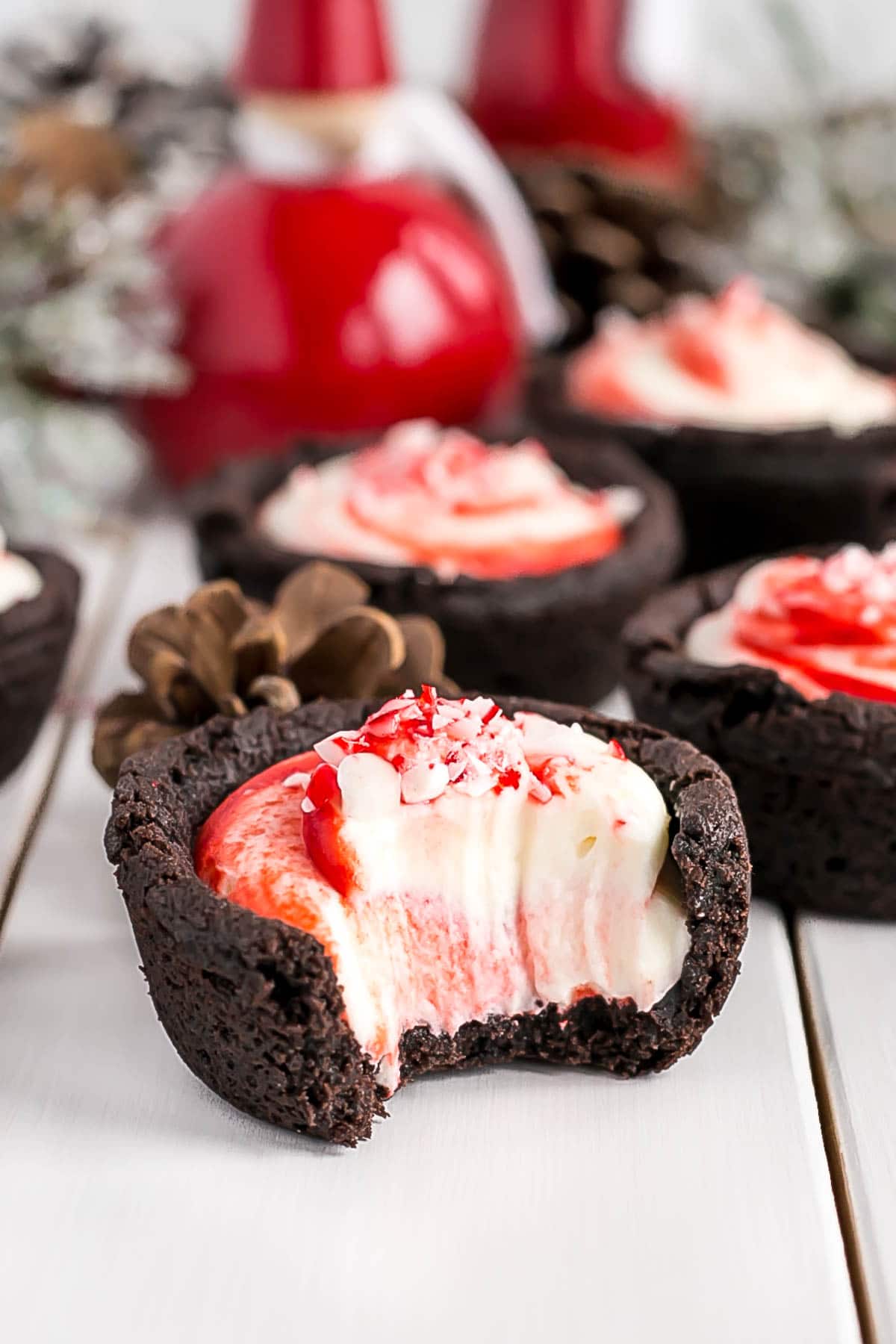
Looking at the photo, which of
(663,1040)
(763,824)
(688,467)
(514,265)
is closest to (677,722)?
(763,824)

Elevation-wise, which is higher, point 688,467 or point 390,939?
point 390,939

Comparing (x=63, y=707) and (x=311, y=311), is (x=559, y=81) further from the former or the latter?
(x=63, y=707)

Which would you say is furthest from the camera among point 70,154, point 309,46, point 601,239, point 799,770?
point 601,239


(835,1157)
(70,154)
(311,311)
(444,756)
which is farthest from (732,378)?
(835,1157)

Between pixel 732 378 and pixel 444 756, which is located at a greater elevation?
pixel 444 756

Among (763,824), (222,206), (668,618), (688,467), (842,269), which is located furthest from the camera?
(842,269)

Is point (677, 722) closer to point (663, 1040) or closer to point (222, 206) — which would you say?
point (663, 1040)

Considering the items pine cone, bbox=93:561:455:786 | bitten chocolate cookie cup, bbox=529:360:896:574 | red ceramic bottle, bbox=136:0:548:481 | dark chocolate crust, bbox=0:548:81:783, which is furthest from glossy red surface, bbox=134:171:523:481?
pine cone, bbox=93:561:455:786

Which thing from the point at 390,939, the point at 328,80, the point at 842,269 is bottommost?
the point at 842,269
